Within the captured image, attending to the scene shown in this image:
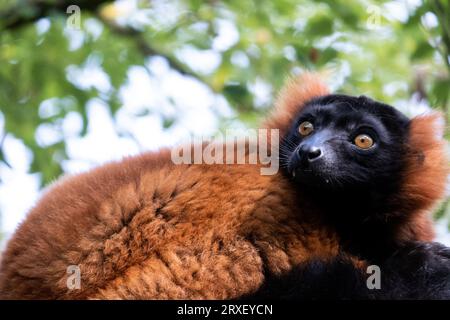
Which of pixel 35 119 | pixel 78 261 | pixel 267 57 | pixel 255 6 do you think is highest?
pixel 255 6

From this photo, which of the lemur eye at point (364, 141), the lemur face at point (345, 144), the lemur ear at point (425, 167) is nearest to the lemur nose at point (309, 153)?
the lemur face at point (345, 144)

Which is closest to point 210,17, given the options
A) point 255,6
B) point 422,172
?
point 255,6

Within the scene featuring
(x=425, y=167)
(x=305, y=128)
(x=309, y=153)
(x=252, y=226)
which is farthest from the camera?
(x=305, y=128)

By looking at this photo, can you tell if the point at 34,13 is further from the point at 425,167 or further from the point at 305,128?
the point at 425,167

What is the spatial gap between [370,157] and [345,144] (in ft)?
0.54

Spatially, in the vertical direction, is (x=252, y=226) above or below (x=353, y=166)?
below

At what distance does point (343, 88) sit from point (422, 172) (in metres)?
2.84

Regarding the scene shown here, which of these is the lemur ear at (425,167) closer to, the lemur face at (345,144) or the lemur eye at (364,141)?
the lemur face at (345,144)

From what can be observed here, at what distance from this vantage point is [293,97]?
4734 mm

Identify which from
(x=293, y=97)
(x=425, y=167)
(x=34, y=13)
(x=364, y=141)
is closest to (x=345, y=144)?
(x=364, y=141)

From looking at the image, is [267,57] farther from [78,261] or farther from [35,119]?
[78,261]

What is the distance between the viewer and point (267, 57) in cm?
779

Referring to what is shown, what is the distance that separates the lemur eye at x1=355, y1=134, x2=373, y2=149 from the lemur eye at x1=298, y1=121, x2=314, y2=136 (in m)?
0.34
